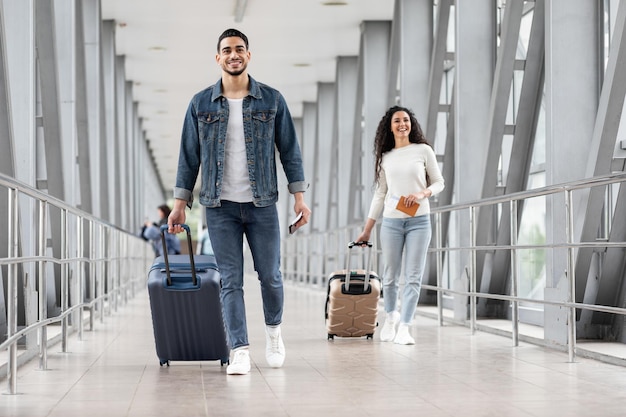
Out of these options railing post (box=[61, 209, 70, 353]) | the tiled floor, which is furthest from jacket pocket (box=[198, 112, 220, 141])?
railing post (box=[61, 209, 70, 353])

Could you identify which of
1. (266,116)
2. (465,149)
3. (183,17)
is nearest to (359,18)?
(183,17)

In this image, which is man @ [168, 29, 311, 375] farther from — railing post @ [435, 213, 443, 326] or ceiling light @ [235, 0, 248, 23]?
ceiling light @ [235, 0, 248, 23]

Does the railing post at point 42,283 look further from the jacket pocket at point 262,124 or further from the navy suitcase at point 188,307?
the jacket pocket at point 262,124

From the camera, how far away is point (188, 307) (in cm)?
474

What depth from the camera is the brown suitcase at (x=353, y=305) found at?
6.43 meters

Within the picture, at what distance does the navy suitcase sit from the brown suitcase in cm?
167

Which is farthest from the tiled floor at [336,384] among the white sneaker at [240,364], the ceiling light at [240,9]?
the ceiling light at [240,9]

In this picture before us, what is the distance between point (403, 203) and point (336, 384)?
7.00 ft

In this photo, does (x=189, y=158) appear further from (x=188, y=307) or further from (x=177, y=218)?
(x=188, y=307)

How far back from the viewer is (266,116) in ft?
15.3

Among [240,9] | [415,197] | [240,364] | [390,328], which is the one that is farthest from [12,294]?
[240,9]

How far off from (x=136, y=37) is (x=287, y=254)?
24.0 ft

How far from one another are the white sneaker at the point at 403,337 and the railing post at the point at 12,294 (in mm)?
2735

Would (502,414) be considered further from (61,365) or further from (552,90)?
(552,90)
